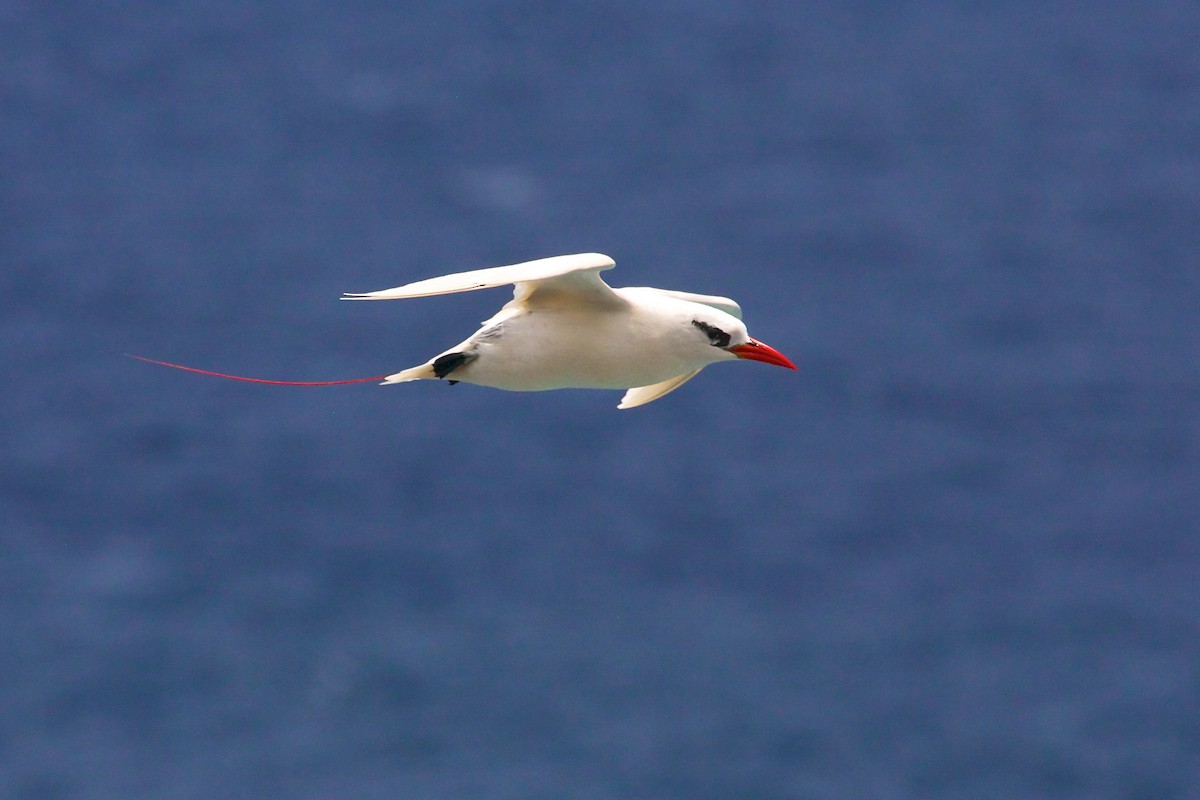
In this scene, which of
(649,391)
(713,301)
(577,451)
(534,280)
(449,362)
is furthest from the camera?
(577,451)

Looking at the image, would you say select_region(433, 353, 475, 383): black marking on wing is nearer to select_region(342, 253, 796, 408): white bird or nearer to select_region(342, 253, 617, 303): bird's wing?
select_region(342, 253, 796, 408): white bird

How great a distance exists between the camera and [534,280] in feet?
61.3

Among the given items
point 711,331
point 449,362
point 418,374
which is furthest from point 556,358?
point 711,331

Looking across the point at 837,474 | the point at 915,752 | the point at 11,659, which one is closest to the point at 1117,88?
the point at 837,474

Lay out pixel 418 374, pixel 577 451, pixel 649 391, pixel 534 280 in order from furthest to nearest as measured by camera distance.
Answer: pixel 577 451 < pixel 649 391 < pixel 418 374 < pixel 534 280

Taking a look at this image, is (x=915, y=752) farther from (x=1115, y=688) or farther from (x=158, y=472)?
(x=158, y=472)

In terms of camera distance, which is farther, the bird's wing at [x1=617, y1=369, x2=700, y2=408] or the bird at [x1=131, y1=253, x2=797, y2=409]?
the bird's wing at [x1=617, y1=369, x2=700, y2=408]

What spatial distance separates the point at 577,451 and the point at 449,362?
4785 centimetres

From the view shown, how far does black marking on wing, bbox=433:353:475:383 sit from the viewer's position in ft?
63.0

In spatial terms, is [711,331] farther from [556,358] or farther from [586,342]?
[556,358]

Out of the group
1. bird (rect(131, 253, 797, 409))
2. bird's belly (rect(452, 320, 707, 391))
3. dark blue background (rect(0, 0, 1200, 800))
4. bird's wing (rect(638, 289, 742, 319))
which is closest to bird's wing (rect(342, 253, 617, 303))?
bird (rect(131, 253, 797, 409))

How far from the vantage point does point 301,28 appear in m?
74.8

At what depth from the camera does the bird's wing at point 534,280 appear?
17312mm

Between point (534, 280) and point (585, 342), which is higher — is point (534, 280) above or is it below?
above
